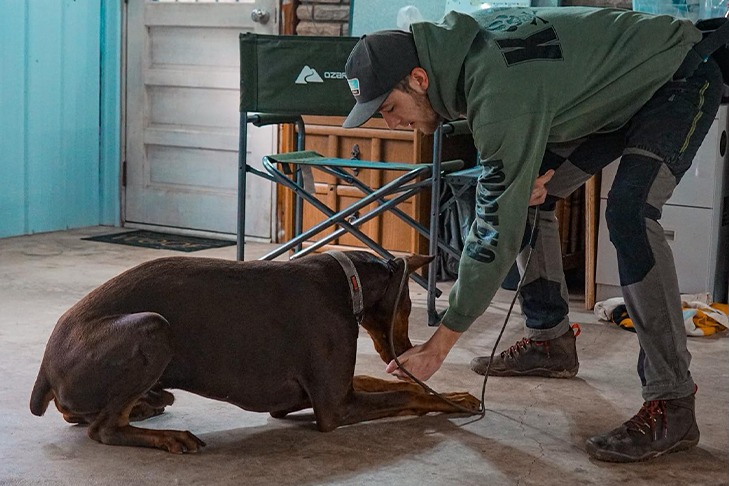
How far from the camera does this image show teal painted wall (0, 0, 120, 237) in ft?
17.1

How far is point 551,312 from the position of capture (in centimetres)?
285

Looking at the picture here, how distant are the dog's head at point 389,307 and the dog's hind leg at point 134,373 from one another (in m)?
0.51

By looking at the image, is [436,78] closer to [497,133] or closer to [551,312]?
[497,133]

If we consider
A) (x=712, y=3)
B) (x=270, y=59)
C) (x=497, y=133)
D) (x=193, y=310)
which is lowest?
(x=193, y=310)

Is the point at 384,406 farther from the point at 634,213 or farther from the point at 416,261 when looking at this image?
the point at 634,213

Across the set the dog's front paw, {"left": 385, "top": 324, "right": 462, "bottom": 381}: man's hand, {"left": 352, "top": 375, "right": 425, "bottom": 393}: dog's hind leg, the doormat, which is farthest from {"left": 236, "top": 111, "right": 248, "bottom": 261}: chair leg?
{"left": 385, "top": 324, "right": 462, "bottom": 381}: man's hand

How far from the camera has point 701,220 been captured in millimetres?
3721

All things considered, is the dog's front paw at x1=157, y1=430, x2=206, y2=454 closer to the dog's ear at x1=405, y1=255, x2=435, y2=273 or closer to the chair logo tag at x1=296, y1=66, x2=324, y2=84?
the dog's ear at x1=405, y1=255, x2=435, y2=273

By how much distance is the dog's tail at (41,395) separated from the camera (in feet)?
7.14

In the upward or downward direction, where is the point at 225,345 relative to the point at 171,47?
downward

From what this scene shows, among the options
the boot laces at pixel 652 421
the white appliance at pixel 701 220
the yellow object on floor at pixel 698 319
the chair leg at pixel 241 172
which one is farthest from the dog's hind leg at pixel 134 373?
the white appliance at pixel 701 220

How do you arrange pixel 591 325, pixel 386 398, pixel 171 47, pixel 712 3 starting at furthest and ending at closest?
1. pixel 171 47
2. pixel 712 3
3. pixel 591 325
4. pixel 386 398

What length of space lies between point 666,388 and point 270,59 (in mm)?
2080

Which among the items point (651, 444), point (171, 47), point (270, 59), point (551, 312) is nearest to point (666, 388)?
point (651, 444)
